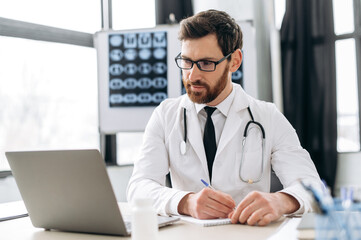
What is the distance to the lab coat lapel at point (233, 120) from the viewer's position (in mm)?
1670

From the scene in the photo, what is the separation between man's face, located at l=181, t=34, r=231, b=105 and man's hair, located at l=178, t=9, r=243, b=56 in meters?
0.02

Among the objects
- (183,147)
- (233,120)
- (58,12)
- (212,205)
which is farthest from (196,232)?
(58,12)

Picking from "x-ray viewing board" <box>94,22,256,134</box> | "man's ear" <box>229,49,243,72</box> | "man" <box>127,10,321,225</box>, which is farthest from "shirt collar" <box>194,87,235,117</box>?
"x-ray viewing board" <box>94,22,256,134</box>

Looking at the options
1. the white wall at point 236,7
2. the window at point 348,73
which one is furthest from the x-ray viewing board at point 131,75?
the window at point 348,73

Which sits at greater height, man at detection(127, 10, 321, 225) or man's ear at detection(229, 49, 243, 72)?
man's ear at detection(229, 49, 243, 72)

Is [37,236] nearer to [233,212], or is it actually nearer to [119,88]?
[233,212]

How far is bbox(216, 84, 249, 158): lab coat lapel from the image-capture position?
167 cm

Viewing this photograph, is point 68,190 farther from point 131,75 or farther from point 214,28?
point 131,75

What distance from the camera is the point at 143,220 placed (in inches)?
33.0

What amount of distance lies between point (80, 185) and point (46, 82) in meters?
2.02

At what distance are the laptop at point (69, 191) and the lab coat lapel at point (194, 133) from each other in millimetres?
523

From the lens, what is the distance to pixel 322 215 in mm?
601

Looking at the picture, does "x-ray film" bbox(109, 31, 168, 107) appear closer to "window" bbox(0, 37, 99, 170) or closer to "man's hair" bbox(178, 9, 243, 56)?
"window" bbox(0, 37, 99, 170)

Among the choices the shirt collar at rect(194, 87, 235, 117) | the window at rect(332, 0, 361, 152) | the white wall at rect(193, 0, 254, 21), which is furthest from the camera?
the white wall at rect(193, 0, 254, 21)
